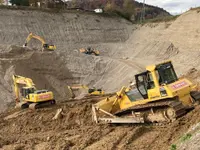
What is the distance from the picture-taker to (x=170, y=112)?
1103 centimetres

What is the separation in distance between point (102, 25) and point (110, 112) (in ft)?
109

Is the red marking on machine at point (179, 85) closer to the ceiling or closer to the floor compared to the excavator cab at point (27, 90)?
closer to the ceiling

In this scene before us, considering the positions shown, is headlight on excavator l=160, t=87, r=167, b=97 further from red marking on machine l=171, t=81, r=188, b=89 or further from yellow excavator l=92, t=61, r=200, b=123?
red marking on machine l=171, t=81, r=188, b=89

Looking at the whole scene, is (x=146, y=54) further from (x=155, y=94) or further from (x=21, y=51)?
(x=155, y=94)

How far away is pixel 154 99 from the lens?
37.9 feet

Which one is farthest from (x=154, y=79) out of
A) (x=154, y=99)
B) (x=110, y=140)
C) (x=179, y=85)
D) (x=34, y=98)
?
(x=34, y=98)

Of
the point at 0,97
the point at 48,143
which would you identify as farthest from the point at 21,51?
the point at 48,143

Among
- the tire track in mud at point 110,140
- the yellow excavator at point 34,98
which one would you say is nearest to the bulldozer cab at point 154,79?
the tire track in mud at point 110,140

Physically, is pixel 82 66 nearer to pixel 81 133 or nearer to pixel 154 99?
pixel 81 133

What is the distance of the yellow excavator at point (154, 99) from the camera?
11.1 m

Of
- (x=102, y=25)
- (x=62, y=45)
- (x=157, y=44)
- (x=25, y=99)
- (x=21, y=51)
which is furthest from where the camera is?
(x=102, y=25)

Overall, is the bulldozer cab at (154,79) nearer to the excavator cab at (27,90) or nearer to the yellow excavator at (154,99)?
the yellow excavator at (154,99)

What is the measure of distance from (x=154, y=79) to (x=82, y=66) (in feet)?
63.1

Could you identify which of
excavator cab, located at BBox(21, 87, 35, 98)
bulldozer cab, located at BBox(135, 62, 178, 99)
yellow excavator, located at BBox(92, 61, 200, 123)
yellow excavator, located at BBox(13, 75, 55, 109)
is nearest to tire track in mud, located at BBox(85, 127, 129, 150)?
yellow excavator, located at BBox(92, 61, 200, 123)
